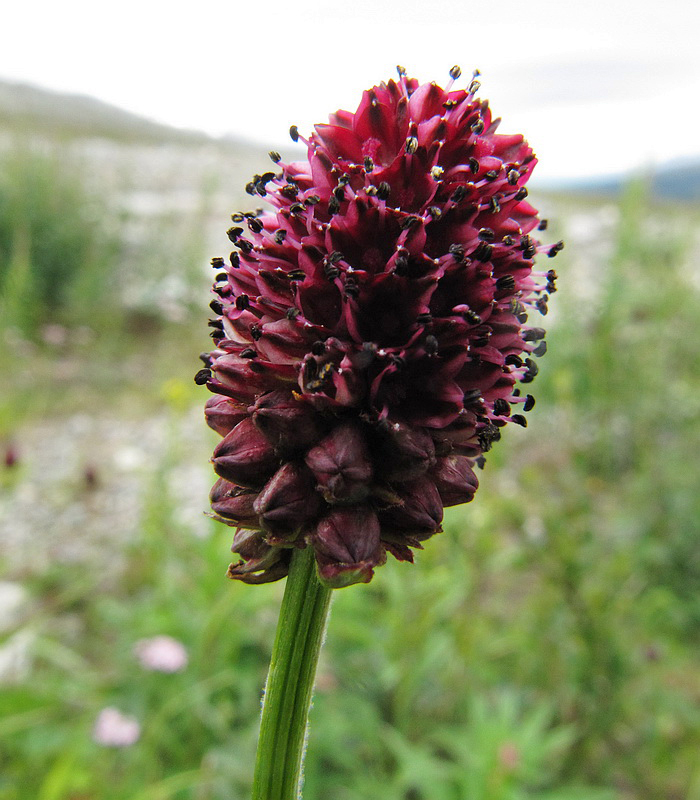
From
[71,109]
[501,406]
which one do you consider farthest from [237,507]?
[71,109]

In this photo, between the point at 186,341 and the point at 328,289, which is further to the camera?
the point at 186,341

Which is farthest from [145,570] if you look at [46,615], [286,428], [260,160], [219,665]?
[260,160]

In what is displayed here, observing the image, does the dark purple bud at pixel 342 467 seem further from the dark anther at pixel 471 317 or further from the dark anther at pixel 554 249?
the dark anther at pixel 554 249

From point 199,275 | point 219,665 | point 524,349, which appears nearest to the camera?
point 524,349

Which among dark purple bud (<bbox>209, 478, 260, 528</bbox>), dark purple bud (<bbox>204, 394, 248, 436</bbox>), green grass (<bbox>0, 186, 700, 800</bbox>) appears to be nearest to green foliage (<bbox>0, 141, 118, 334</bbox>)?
green grass (<bbox>0, 186, 700, 800</bbox>)

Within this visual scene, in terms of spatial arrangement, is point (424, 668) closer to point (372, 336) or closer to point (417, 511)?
point (417, 511)

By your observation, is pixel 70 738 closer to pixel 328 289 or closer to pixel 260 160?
pixel 328 289
